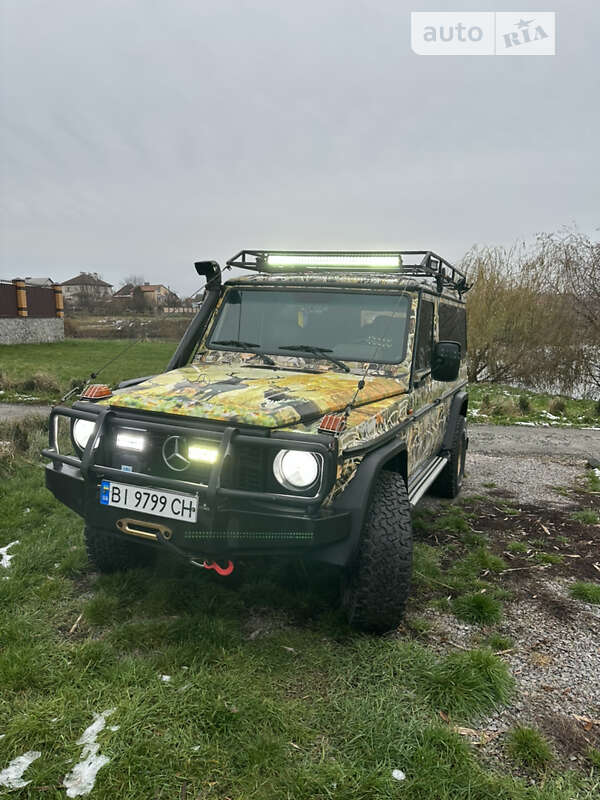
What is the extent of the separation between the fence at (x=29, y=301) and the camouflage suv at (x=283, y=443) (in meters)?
31.1

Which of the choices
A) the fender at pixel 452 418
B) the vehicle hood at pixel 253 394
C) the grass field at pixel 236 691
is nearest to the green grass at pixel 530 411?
the fender at pixel 452 418

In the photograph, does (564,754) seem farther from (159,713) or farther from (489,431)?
(489,431)

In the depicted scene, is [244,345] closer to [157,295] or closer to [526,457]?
[526,457]

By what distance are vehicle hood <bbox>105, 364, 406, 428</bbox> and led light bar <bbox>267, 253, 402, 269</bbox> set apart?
1150 mm

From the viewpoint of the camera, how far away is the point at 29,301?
32469mm

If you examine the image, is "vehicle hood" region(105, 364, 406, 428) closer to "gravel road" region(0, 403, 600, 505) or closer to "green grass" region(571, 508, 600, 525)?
"green grass" region(571, 508, 600, 525)

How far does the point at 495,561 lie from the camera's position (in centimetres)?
441

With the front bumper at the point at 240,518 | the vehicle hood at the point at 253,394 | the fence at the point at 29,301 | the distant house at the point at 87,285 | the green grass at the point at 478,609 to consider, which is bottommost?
the green grass at the point at 478,609

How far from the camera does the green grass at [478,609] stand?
3.57 meters

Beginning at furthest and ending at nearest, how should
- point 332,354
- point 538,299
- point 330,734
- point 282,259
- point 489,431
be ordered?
1. point 538,299
2. point 489,431
3. point 282,259
4. point 332,354
5. point 330,734

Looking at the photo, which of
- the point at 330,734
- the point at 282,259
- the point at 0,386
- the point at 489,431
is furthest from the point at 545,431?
the point at 0,386

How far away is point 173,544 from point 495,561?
2710 millimetres

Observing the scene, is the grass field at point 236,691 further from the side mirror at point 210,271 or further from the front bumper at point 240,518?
the side mirror at point 210,271

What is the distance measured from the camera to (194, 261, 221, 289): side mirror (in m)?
4.51
